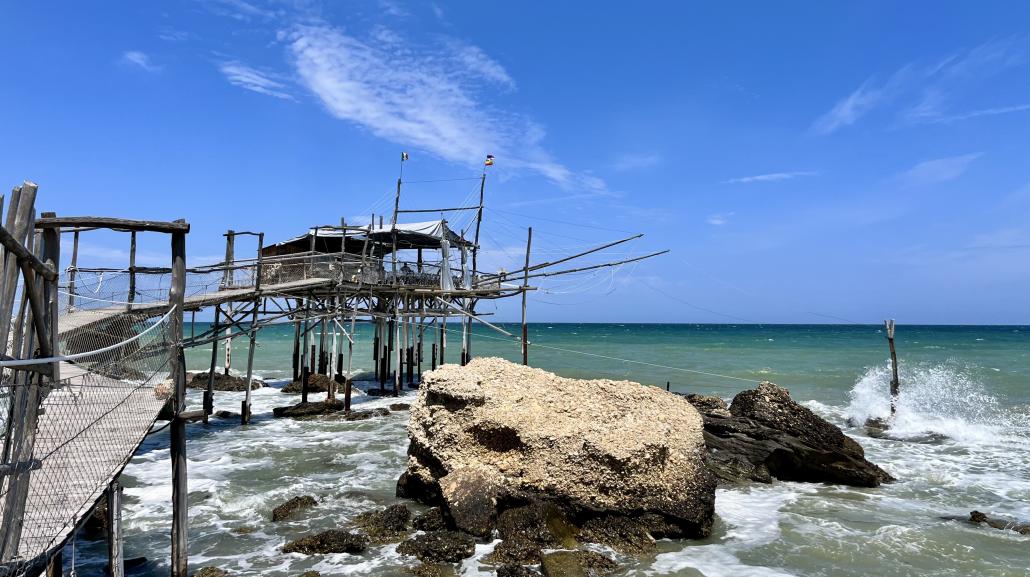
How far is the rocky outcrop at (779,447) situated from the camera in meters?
11.8

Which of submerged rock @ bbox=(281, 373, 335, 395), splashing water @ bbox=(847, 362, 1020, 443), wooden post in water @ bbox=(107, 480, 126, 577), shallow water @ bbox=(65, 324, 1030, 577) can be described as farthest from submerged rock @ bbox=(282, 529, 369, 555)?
submerged rock @ bbox=(281, 373, 335, 395)

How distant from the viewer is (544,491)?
870 cm

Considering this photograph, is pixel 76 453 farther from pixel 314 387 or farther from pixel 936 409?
pixel 936 409

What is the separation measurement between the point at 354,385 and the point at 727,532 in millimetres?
20958

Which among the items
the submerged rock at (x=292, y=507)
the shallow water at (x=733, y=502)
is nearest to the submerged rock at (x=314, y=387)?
the shallow water at (x=733, y=502)

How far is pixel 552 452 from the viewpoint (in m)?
8.98

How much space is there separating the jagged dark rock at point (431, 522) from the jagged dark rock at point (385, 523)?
0.17 meters

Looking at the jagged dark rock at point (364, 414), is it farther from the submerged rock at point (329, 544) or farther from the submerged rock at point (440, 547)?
the submerged rock at point (440, 547)

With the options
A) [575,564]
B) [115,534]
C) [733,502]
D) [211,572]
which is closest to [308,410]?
[211,572]

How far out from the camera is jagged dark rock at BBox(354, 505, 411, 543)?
8.64 m

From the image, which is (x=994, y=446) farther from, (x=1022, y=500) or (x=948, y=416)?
(x=1022, y=500)

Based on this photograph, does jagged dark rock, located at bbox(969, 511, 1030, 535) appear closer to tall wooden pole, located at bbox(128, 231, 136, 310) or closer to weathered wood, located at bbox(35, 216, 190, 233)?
weathered wood, located at bbox(35, 216, 190, 233)

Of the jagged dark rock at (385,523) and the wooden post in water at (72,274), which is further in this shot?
the wooden post in water at (72,274)

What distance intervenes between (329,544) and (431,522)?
58.9 inches
